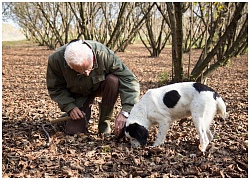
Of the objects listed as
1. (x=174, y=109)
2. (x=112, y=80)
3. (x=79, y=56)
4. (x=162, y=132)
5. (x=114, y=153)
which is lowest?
(x=114, y=153)

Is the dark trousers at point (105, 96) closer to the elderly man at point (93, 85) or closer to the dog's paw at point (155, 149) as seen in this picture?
the elderly man at point (93, 85)

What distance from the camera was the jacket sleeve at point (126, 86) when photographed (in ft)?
14.8

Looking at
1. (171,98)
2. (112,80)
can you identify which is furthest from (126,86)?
(171,98)

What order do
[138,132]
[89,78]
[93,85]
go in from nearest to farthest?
1. [138,132]
2. [89,78]
3. [93,85]

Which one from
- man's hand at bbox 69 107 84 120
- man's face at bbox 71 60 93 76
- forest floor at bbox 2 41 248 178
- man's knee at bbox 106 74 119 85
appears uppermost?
man's face at bbox 71 60 93 76

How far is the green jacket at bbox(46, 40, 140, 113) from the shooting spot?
14.7 feet

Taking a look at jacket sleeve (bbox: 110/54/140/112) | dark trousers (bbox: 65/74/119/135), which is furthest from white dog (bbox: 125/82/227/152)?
dark trousers (bbox: 65/74/119/135)

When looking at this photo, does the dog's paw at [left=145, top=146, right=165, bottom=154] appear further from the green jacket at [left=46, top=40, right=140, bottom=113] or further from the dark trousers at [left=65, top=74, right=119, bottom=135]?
the dark trousers at [left=65, top=74, right=119, bottom=135]

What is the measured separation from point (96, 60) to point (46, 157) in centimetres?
148

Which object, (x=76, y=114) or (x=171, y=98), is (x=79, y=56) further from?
(x=171, y=98)

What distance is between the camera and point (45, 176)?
3355 millimetres

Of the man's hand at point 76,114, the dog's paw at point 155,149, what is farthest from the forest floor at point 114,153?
the man's hand at point 76,114

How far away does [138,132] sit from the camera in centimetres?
407

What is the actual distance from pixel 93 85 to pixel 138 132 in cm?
→ 110
